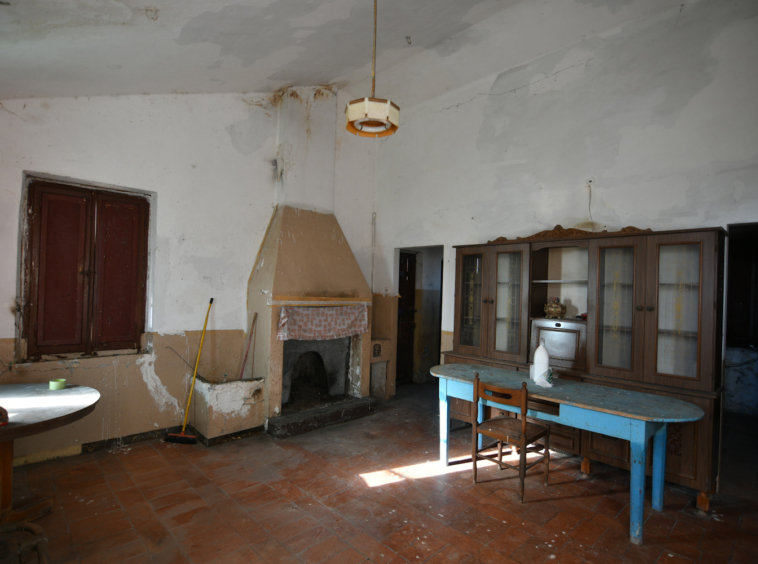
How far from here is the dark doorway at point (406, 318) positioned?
6.39m

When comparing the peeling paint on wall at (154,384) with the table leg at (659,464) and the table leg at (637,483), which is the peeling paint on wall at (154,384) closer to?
the table leg at (637,483)

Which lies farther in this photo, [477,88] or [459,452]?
[477,88]

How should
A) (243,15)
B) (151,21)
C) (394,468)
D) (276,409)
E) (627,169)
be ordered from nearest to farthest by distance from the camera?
(151,21) → (243,15) → (394,468) → (627,169) → (276,409)

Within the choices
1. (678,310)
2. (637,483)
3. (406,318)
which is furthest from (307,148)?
(637,483)

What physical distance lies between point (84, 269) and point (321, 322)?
2336 mm

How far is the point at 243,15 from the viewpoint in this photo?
9.94 feet

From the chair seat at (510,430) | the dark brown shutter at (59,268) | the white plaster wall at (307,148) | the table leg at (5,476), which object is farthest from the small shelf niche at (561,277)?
the dark brown shutter at (59,268)

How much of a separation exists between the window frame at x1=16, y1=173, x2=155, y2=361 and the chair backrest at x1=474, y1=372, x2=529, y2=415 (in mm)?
3247

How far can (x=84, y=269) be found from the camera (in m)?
3.74

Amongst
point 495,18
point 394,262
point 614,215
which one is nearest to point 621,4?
point 495,18

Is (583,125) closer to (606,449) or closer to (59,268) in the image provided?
(606,449)

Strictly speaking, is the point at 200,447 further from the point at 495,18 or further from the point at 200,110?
the point at 495,18

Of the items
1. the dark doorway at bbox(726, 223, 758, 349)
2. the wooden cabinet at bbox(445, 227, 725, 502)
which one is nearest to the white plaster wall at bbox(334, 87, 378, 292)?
the wooden cabinet at bbox(445, 227, 725, 502)

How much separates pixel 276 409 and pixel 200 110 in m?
3.32
